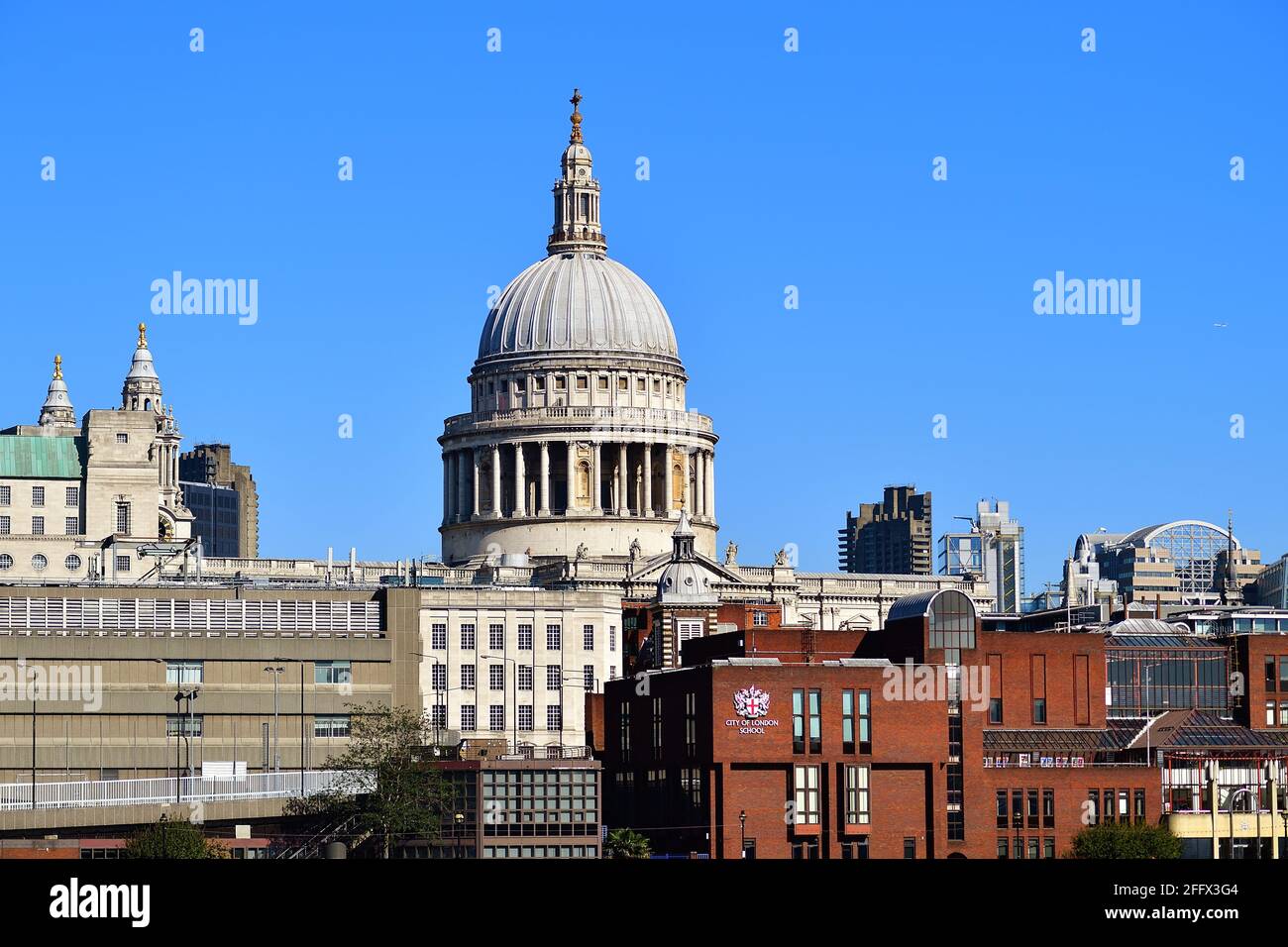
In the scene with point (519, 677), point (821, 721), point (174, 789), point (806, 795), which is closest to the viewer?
point (174, 789)

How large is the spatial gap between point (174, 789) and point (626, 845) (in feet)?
73.3

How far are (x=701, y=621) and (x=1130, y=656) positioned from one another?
36.2 m

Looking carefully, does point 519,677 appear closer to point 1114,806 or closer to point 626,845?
point 1114,806

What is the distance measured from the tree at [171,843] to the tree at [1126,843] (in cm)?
4197

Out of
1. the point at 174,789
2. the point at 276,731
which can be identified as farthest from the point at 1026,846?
the point at 174,789

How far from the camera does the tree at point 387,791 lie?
132375 mm

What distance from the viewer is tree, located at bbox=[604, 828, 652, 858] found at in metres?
136

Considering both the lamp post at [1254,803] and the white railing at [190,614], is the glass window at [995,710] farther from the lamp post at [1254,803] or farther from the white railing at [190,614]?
the white railing at [190,614]

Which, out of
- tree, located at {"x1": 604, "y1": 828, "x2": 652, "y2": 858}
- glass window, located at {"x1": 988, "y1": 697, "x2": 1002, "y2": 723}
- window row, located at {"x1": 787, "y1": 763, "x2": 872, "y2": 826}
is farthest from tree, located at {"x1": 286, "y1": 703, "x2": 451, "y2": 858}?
glass window, located at {"x1": 988, "y1": 697, "x2": 1002, "y2": 723}

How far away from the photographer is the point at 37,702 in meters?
161

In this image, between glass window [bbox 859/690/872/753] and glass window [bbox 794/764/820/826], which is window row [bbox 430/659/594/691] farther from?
glass window [bbox 794/764/820/826]

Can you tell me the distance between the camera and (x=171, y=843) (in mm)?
112875

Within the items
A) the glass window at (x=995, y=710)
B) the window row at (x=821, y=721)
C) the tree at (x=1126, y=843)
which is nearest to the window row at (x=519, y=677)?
the glass window at (x=995, y=710)
